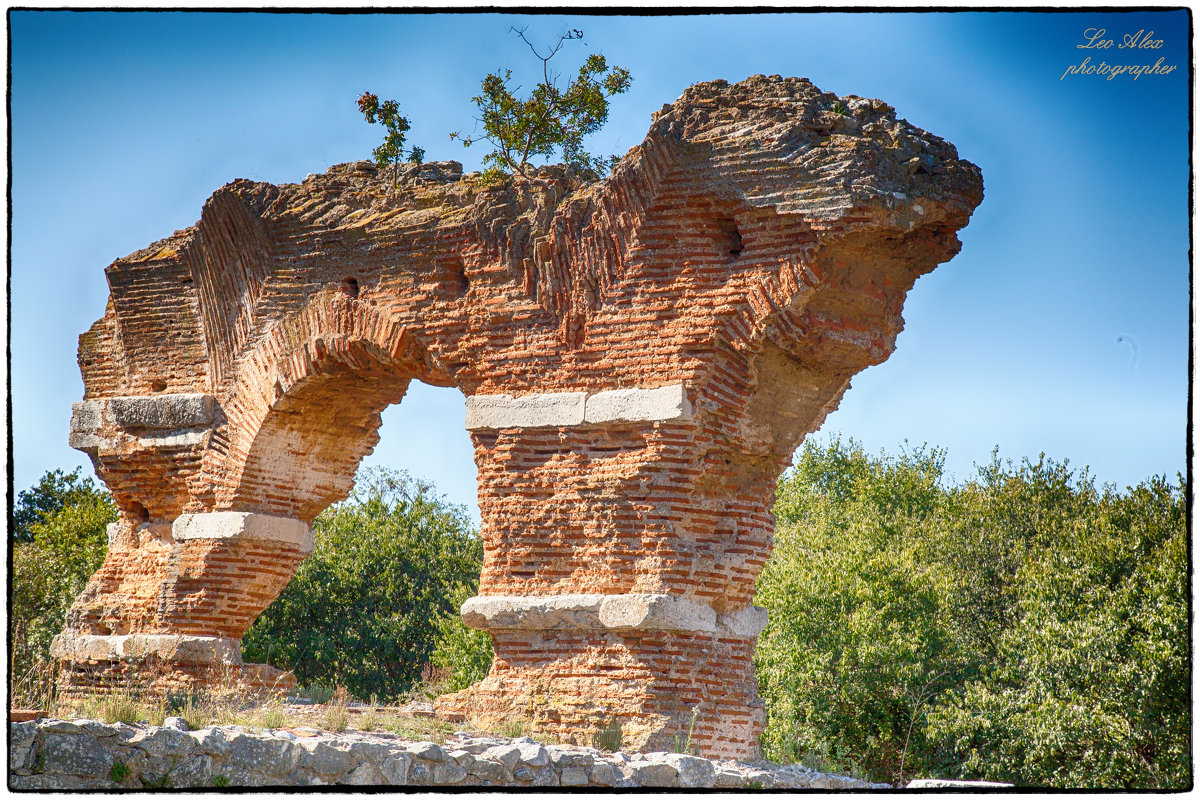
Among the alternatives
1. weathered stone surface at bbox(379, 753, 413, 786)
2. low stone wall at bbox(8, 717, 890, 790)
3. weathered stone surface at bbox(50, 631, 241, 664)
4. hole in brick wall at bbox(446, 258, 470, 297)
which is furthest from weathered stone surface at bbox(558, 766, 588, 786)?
weathered stone surface at bbox(50, 631, 241, 664)

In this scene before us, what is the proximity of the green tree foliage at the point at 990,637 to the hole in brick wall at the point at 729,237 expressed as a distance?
243 inches

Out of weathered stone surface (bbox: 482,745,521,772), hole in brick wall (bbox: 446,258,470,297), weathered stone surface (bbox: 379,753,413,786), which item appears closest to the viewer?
weathered stone surface (bbox: 379,753,413,786)

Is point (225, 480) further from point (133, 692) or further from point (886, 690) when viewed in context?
point (886, 690)

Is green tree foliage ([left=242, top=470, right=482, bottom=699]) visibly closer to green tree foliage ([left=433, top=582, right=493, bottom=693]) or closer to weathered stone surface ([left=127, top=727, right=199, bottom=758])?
green tree foliage ([left=433, top=582, right=493, bottom=693])

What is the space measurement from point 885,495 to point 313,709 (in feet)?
81.0

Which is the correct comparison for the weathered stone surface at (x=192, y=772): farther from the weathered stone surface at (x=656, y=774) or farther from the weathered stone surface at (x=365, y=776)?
the weathered stone surface at (x=656, y=774)

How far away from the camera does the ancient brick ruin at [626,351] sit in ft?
30.2

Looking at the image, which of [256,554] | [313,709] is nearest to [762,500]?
[313,709]

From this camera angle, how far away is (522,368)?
10062 millimetres

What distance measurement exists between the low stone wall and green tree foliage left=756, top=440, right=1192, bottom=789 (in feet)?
18.4

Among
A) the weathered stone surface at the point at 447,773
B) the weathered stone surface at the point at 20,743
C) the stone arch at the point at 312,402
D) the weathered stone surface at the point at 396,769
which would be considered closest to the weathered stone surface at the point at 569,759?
the weathered stone surface at the point at 447,773

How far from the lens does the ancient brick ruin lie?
9.21 m

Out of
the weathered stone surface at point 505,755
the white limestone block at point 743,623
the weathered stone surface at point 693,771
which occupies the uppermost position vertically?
the white limestone block at point 743,623

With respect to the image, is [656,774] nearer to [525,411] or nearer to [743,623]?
[743,623]
